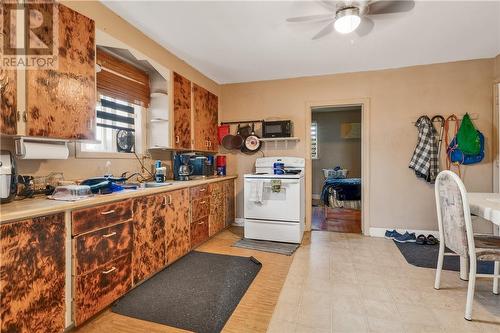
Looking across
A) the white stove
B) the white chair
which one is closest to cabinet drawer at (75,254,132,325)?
the white stove

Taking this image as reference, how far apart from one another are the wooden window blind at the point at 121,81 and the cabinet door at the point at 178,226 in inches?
46.1

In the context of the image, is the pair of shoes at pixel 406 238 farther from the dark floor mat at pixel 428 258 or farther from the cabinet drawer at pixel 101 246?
the cabinet drawer at pixel 101 246

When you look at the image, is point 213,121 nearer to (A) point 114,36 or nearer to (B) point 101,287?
(A) point 114,36

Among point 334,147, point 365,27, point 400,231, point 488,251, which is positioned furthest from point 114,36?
point 334,147

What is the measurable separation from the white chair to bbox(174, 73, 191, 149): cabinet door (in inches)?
107

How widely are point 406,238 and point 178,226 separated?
3.03 metres

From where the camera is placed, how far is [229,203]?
414 cm

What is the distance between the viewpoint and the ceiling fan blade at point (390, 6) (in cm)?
210

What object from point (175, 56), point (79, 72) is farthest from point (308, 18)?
point (79, 72)

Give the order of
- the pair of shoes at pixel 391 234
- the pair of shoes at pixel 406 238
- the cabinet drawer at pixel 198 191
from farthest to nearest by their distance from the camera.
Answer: the pair of shoes at pixel 391 234
the pair of shoes at pixel 406 238
the cabinet drawer at pixel 198 191

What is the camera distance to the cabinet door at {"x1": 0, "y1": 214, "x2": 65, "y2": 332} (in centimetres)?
127

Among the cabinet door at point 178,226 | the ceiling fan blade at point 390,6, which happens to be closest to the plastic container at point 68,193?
the cabinet door at point 178,226

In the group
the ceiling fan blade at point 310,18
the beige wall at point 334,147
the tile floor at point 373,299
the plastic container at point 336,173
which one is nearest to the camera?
the tile floor at point 373,299

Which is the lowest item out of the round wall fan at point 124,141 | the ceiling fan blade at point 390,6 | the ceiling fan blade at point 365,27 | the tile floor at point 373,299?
the tile floor at point 373,299
